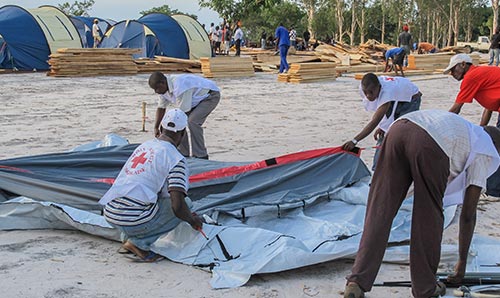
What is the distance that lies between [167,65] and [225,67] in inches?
115

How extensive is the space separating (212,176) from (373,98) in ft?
6.47

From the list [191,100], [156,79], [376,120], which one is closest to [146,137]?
[191,100]

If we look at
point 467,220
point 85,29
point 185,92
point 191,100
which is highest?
point 85,29

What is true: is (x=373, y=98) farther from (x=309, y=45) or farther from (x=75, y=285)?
Result: (x=309, y=45)

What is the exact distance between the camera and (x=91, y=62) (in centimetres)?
2191

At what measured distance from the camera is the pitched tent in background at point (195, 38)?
89.5 ft

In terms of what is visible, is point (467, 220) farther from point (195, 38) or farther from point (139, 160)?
point (195, 38)

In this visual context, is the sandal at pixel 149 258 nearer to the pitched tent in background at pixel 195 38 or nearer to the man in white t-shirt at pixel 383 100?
the man in white t-shirt at pixel 383 100

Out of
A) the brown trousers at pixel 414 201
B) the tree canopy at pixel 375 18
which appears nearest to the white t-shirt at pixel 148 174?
the brown trousers at pixel 414 201

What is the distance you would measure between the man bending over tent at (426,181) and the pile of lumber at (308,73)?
53.9 feet

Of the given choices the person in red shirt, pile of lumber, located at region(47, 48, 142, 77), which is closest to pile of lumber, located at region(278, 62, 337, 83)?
pile of lumber, located at region(47, 48, 142, 77)

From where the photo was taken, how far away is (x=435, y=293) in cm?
400

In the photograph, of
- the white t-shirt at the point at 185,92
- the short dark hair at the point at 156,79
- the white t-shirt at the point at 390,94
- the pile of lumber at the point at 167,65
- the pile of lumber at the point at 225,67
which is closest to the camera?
the white t-shirt at the point at 390,94

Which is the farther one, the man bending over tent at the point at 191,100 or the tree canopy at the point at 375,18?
the tree canopy at the point at 375,18
